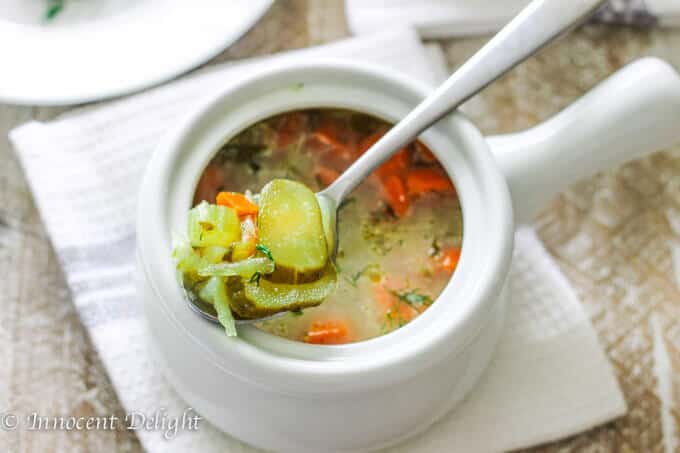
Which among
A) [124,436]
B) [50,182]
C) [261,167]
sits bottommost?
[124,436]

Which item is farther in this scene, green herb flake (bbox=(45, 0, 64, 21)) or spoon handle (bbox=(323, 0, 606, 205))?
green herb flake (bbox=(45, 0, 64, 21))

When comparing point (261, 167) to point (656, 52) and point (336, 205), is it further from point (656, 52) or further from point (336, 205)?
point (656, 52)

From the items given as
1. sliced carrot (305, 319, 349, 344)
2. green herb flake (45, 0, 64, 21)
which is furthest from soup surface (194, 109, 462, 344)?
green herb flake (45, 0, 64, 21)

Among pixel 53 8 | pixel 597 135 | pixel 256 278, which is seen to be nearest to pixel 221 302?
pixel 256 278

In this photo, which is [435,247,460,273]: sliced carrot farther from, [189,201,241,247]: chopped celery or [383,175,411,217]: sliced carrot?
[189,201,241,247]: chopped celery

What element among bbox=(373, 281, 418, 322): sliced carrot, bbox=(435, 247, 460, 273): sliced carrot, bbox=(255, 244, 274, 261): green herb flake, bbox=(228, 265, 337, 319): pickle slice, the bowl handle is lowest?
bbox=(373, 281, 418, 322): sliced carrot

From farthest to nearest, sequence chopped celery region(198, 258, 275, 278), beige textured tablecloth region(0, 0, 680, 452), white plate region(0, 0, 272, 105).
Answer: white plate region(0, 0, 272, 105), beige textured tablecloth region(0, 0, 680, 452), chopped celery region(198, 258, 275, 278)

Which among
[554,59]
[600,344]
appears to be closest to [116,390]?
[600,344]

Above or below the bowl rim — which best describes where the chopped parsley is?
below

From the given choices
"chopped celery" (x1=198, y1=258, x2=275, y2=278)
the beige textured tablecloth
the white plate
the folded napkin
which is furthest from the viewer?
the folded napkin
